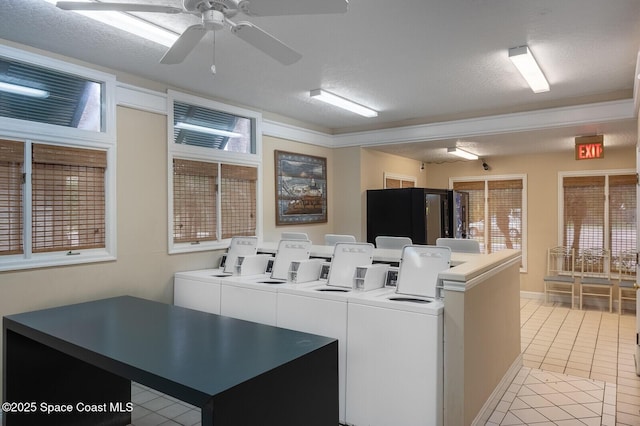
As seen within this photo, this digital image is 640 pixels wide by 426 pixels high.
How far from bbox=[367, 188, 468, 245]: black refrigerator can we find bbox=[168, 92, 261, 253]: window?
1.87 m

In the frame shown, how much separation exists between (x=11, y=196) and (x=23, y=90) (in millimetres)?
796

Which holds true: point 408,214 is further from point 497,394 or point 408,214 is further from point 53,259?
point 53,259

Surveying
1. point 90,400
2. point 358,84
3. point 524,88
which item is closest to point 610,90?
point 524,88

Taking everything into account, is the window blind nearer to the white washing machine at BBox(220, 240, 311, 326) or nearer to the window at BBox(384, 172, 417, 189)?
the window at BBox(384, 172, 417, 189)

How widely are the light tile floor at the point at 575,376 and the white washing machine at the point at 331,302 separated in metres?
1.21

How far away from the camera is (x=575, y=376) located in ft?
12.3

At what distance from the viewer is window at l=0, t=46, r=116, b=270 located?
9.87 feet

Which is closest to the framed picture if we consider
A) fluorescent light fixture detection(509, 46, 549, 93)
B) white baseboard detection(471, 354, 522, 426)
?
fluorescent light fixture detection(509, 46, 549, 93)

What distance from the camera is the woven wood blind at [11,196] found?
9.73 ft

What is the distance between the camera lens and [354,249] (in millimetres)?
3387

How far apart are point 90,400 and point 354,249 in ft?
7.01

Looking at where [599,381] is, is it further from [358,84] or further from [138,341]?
[138,341]

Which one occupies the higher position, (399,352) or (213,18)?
(213,18)

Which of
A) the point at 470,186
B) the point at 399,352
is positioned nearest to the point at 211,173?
the point at 399,352
